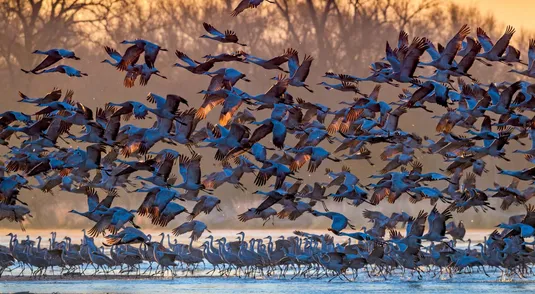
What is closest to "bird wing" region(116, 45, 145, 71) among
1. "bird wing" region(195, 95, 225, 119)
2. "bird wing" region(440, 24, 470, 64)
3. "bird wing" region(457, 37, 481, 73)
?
"bird wing" region(195, 95, 225, 119)

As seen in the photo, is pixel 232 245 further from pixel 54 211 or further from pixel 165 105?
pixel 54 211

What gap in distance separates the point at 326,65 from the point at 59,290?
31.1m

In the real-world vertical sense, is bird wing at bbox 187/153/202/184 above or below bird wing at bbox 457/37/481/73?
below

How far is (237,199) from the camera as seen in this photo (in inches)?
1902

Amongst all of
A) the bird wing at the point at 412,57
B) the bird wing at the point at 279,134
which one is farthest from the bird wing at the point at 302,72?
the bird wing at the point at 412,57

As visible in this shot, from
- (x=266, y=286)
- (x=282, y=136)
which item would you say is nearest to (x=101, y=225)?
(x=266, y=286)

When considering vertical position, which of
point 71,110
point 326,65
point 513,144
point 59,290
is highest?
point 326,65

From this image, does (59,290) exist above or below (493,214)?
below

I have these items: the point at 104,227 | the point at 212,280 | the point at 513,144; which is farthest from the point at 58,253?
the point at 513,144

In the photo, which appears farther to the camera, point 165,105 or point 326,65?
point 326,65

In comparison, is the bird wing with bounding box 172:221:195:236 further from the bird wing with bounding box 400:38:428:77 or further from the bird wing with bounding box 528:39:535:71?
the bird wing with bounding box 528:39:535:71

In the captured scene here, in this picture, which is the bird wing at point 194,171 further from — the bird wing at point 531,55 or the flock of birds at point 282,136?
the bird wing at point 531,55

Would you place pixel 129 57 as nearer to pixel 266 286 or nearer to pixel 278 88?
pixel 278 88

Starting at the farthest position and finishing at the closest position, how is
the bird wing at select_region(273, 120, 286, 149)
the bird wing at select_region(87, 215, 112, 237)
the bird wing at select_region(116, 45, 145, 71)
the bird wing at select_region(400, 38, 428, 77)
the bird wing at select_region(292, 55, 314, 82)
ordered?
the bird wing at select_region(87, 215, 112, 237), the bird wing at select_region(292, 55, 314, 82), the bird wing at select_region(116, 45, 145, 71), the bird wing at select_region(273, 120, 286, 149), the bird wing at select_region(400, 38, 428, 77)
